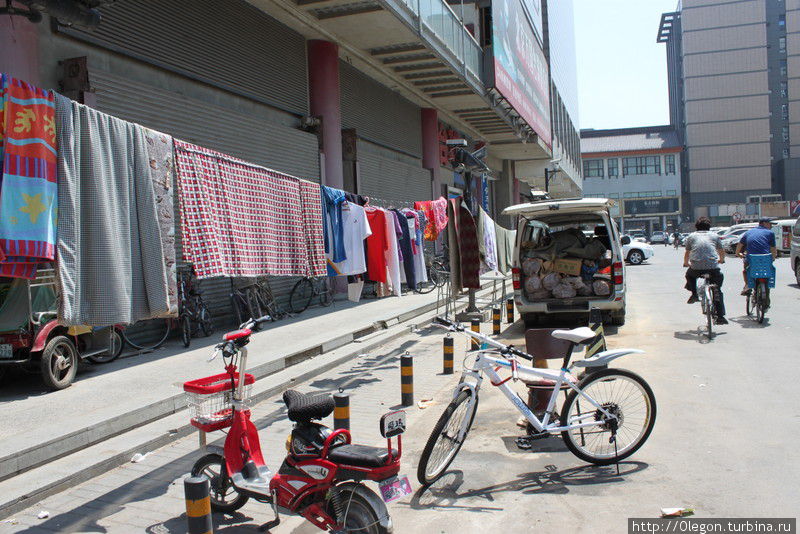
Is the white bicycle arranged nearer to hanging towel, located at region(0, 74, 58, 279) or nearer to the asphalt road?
the asphalt road

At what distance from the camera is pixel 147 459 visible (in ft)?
17.7

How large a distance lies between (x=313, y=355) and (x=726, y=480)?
619 centimetres

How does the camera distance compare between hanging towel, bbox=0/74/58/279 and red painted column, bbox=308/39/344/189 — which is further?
red painted column, bbox=308/39/344/189

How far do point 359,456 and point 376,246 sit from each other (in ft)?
23.5

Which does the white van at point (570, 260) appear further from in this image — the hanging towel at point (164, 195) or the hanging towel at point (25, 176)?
the hanging towel at point (25, 176)

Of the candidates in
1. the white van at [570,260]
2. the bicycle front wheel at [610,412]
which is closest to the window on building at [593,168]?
the white van at [570,260]

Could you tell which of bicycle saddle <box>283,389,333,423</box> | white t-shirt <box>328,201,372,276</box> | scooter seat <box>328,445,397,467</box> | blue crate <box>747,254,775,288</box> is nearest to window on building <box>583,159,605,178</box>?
blue crate <box>747,254,775,288</box>

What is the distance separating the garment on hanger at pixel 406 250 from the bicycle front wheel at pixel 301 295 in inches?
117

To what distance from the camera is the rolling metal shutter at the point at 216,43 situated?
9.40 m

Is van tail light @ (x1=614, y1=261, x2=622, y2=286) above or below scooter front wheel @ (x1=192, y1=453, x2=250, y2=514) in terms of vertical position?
above

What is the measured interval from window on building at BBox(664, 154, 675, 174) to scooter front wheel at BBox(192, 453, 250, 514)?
9361cm

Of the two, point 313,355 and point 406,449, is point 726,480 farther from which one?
point 313,355

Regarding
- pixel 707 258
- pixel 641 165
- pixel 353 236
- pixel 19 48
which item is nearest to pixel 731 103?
pixel 641 165

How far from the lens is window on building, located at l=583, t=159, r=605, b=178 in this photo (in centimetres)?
9088
